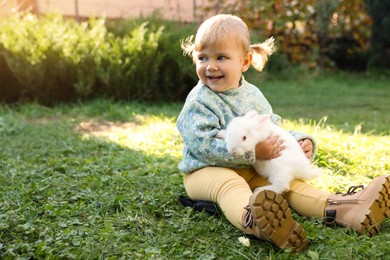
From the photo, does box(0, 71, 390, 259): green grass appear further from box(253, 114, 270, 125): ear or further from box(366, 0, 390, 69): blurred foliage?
box(366, 0, 390, 69): blurred foliage

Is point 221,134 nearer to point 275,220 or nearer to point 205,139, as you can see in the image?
point 205,139

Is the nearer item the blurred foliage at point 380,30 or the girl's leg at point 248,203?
the girl's leg at point 248,203

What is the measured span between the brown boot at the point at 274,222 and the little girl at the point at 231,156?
141 millimetres

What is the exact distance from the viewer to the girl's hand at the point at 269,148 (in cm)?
247

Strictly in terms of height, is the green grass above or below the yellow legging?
below

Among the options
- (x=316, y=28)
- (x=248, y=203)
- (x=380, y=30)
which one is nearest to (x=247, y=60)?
(x=248, y=203)

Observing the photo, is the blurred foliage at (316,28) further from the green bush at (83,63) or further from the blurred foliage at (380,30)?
the green bush at (83,63)

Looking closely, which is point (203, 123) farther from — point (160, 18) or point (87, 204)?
point (160, 18)

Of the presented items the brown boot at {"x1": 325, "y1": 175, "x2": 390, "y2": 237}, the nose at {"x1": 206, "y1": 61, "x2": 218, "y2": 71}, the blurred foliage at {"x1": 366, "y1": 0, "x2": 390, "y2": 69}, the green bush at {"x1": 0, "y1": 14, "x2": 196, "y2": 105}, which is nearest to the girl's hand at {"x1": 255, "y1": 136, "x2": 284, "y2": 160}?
the brown boot at {"x1": 325, "y1": 175, "x2": 390, "y2": 237}

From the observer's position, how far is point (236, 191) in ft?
7.90

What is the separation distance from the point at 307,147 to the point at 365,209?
0.58m

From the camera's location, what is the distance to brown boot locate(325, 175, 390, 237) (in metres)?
2.26

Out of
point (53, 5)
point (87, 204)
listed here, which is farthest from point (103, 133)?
point (53, 5)

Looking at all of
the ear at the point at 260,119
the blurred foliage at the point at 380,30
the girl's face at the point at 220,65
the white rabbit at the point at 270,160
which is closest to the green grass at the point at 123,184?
the white rabbit at the point at 270,160
